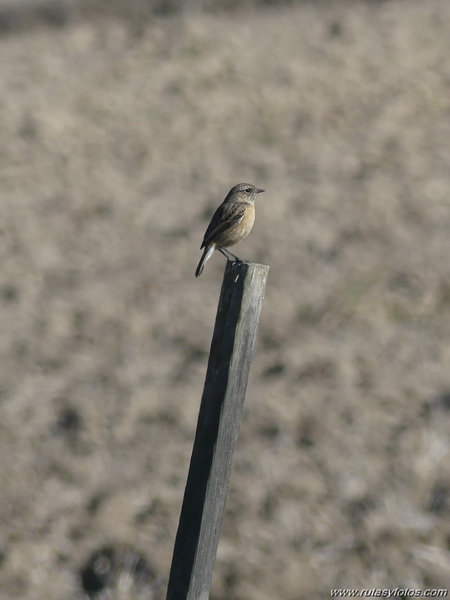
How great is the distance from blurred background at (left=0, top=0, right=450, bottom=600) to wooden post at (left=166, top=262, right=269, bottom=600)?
2.84m

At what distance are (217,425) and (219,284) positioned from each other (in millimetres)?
6954

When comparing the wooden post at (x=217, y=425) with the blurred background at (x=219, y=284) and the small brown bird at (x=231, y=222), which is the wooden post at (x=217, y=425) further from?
the blurred background at (x=219, y=284)

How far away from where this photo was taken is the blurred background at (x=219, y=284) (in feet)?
24.2

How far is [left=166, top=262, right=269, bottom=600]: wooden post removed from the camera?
13.5ft

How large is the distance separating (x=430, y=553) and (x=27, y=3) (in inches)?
576

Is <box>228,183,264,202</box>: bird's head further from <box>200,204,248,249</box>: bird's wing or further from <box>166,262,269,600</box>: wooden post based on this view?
<box>166,262,269,600</box>: wooden post

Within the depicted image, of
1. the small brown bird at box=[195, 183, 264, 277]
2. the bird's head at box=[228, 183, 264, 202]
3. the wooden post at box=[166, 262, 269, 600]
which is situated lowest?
the wooden post at box=[166, 262, 269, 600]

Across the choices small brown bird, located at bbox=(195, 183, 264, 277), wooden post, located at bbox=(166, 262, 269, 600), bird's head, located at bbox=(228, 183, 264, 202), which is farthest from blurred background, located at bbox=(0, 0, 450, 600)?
wooden post, located at bbox=(166, 262, 269, 600)

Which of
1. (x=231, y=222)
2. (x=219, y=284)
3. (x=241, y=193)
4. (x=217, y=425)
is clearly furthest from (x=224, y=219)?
(x=219, y=284)

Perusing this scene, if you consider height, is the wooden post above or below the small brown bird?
below

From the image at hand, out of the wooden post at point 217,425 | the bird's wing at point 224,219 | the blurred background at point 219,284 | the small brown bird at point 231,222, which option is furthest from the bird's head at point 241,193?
the wooden post at point 217,425

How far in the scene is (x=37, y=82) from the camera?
627 inches

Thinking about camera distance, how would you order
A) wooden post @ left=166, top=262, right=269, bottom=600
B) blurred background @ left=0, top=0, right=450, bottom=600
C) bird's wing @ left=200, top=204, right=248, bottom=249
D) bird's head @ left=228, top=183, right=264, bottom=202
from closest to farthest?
wooden post @ left=166, top=262, right=269, bottom=600
bird's wing @ left=200, top=204, right=248, bottom=249
bird's head @ left=228, top=183, right=264, bottom=202
blurred background @ left=0, top=0, right=450, bottom=600

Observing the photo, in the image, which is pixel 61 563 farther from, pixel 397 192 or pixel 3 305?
pixel 397 192
